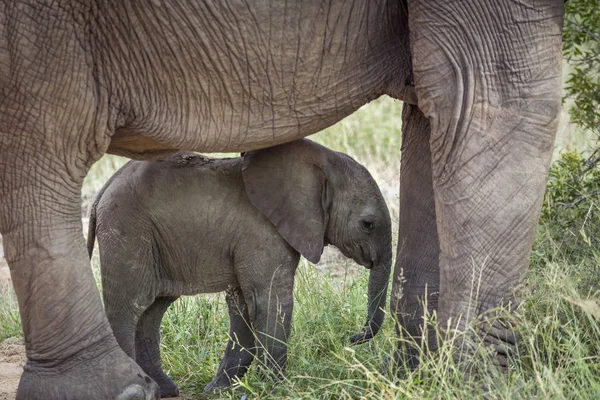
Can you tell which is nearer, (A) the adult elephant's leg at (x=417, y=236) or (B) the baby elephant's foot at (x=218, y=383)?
(A) the adult elephant's leg at (x=417, y=236)

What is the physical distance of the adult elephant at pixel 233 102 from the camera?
383cm

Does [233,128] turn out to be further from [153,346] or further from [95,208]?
[153,346]

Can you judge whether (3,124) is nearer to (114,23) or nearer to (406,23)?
(114,23)

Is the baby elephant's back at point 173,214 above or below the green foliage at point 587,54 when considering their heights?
below

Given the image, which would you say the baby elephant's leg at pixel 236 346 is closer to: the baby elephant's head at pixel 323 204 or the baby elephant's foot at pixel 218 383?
the baby elephant's foot at pixel 218 383

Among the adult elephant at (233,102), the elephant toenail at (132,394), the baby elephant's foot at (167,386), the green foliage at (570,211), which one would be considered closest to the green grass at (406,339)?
the green foliage at (570,211)

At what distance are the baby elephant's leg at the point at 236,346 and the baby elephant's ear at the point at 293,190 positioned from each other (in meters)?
0.41

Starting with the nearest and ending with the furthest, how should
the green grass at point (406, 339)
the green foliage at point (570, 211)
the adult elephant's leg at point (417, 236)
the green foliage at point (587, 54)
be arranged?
1. the green grass at point (406, 339)
2. the adult elephant's leg at point (417, 236)
3. the green foliage at point (570, 211)
4. the green foliage at point (587, 54)

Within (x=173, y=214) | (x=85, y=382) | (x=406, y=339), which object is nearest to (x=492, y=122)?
(x=406, y=339)

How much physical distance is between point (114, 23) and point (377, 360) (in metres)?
1.71

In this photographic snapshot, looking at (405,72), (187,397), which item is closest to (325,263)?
(187,397)

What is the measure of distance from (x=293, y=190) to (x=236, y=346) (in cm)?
78

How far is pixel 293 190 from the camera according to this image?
480cm

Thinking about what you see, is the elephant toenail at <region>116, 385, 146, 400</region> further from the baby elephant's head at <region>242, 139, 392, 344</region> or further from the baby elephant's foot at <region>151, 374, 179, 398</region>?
the baby elephant's head at <region>242, 139, 392, 344</region>
